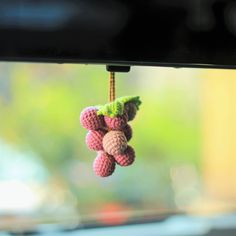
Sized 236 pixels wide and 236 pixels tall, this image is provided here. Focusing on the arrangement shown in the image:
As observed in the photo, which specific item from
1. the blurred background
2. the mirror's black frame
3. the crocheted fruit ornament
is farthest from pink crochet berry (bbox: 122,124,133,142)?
the blurred background

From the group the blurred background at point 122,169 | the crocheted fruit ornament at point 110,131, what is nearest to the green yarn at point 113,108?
the crocheted fruit ornament at point 110,131

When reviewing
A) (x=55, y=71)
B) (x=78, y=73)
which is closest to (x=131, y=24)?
(x=78, y=73)

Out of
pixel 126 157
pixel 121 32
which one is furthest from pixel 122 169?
pixel 121 32

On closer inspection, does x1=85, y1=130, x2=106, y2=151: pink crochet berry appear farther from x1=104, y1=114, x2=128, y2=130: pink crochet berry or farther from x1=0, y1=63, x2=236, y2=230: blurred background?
x1=0, y1=63, x2=236, y2=230: blurred background

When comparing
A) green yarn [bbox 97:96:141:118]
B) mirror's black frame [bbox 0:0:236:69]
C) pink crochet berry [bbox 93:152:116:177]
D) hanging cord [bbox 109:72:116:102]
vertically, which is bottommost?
pink crochet berry [bbox 93:152:116:177]

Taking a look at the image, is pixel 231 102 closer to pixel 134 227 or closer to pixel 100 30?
pixel 134 227

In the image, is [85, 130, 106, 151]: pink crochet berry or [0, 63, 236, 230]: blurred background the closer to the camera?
[85, 130, 106, 151]: pink crochet berry

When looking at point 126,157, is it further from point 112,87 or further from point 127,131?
point 112,87
